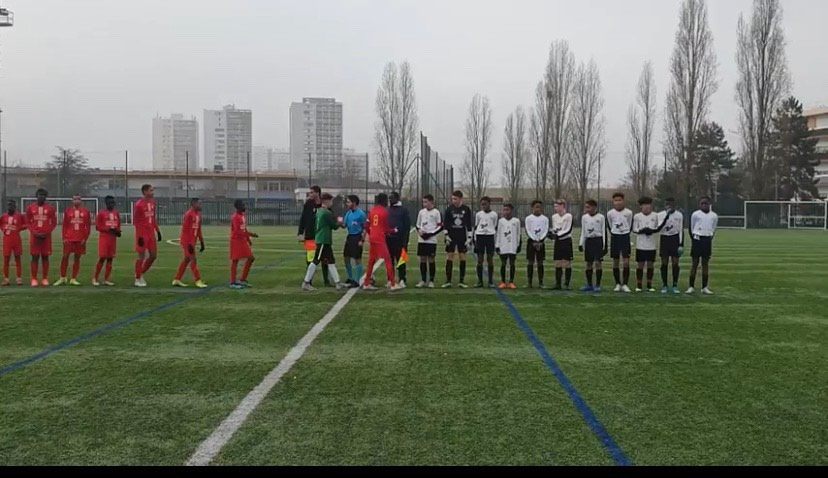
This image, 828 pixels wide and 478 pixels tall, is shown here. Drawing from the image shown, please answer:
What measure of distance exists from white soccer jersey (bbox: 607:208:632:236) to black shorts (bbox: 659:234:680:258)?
2.31ft

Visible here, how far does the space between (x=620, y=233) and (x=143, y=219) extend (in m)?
9.47

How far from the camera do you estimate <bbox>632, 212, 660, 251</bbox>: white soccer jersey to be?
13.3 m

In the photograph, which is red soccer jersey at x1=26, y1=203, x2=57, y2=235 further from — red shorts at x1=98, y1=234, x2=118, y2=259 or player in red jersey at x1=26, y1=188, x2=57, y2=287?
red shorts at x1=98, y1=234, x2=118, y2=259

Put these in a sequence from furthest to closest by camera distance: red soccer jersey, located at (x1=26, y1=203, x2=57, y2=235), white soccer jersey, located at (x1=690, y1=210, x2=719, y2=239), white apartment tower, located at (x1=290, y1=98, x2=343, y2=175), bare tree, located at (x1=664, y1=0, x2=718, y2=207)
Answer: white apartment tower, located at (x1=290, y1=98, x2=343, y2=175) < bare tree, located at (x1=664, y1=0, x2=718, y2=207) < red soccer jersey, located at (x1=26, y1=203, x2=57, y2=235) < white soccer jersey, located at (x1=690, y1=210, x2=719, y2=239)

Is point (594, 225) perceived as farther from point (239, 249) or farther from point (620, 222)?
point (239, 249)

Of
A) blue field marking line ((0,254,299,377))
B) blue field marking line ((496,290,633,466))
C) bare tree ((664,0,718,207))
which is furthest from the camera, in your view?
bare tree ((664,0,718,207))

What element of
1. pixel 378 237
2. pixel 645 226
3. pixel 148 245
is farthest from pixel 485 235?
pixel 148 245

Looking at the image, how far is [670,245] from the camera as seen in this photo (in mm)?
13383

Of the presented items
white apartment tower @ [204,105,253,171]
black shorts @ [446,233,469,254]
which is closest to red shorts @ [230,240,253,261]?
black shorts @ [446,233,469,254]

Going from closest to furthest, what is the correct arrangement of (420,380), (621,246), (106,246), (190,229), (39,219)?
(420,380) < (621,246) < (190,229) < (39,219) < (106,246)

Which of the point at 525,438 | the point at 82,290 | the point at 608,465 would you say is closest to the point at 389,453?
the point at 525,438

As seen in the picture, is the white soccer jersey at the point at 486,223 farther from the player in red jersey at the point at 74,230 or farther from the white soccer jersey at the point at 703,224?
the player in red jersey at the point at 74,230

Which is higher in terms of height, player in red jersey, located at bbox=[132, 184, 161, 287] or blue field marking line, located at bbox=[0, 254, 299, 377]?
player in red jersey, located at bbox=[132, 184, 161, 287]
